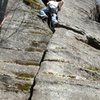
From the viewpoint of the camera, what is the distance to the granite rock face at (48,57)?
1079cm

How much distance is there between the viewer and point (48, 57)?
483 inches

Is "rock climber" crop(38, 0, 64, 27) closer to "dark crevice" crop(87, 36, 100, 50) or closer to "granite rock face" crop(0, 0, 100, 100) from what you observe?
"granite rock face" crop(0, 0, 100, 100)

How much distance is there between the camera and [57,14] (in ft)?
51.4

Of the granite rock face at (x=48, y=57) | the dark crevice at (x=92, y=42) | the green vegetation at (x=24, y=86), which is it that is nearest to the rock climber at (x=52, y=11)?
the granite rock face at (x=48, y=57)

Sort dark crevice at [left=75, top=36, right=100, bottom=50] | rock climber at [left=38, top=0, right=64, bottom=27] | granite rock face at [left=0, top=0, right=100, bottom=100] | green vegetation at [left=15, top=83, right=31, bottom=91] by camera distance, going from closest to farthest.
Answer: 1. granite rock face at [left=0, top=0, right=100, bottom=100]
2. green vegetation at [left=15, top=83, right=31, bottom=91]
3. dark crevice at [left=75, top=36, right=100, bottom=50]
4. rock climber at [left=38, top=0, right=64, bottom=27]

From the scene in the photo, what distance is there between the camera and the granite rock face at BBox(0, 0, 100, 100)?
10789mm

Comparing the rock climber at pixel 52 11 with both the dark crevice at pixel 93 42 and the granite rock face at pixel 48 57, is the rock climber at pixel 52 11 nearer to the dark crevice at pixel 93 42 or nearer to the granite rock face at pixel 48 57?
the granite rock face at pixel 48 57

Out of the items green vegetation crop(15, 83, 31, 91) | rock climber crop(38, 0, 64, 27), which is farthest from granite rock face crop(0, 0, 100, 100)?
rock climber crop(38, 0, 64, 27)

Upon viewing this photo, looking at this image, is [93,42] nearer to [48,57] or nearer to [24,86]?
[48,57]

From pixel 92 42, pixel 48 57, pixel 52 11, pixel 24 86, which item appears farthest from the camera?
pixel 52 11

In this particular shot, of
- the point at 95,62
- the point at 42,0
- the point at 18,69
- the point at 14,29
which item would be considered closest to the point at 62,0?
the point at 42,0

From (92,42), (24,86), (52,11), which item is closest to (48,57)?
(24,86)

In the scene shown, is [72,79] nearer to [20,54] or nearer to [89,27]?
[20,54]

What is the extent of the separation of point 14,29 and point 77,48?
8.38 ft
